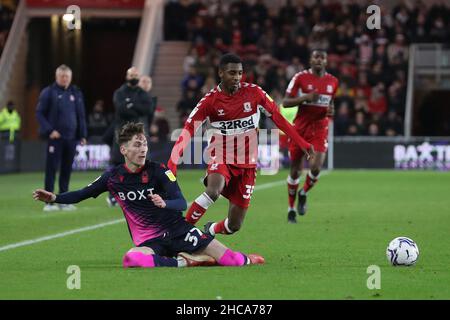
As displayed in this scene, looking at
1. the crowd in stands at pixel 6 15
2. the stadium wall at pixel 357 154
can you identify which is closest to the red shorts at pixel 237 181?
the stadium wall at pixel 357 154

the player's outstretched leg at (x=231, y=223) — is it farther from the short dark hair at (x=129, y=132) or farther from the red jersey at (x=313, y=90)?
the red jersey at (x=313, y=90)

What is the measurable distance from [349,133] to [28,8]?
11.3 metres

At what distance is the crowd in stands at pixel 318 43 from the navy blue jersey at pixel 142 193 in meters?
20.7

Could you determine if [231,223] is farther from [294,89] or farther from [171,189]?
[294,89]

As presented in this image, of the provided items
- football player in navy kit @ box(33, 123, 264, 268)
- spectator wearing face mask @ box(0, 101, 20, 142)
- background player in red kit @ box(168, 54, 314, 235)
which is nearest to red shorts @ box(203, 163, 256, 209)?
background player in red kit @ box(168, 54, 314, 235)

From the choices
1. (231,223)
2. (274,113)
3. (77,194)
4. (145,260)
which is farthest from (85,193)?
(274,113)

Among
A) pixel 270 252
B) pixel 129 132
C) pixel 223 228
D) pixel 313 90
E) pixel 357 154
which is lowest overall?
pixel 357 154

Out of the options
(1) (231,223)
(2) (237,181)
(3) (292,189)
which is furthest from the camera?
(3) (292,189)

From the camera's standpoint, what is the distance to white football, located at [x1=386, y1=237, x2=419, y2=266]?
10.4 m

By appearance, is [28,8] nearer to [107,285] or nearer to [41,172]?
[41,172]

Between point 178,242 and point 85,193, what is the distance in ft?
3.02

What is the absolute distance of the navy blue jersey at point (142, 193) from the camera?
10.3 metres

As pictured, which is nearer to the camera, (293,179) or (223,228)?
(223,228)

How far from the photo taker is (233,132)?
1205 cm
